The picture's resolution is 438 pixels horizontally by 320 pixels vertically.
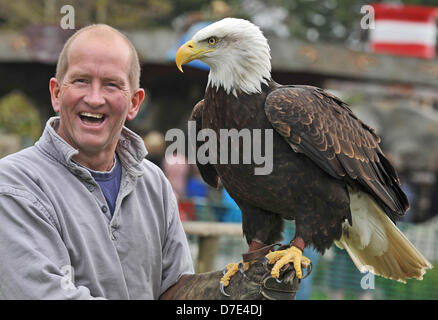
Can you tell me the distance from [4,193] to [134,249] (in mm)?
522

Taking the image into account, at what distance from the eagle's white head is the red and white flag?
934 centimetres

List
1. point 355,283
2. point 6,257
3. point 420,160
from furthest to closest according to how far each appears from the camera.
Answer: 1. point 420,160
2. point 355,283
3. point 6,257

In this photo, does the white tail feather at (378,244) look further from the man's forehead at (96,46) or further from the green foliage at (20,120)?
the green foliage at (20,120)

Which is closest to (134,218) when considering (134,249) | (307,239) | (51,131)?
(134,249)

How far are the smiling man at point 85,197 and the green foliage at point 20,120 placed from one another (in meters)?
6.54

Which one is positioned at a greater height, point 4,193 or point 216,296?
point 4,193

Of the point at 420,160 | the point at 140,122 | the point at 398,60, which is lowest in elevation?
the point at 420,160

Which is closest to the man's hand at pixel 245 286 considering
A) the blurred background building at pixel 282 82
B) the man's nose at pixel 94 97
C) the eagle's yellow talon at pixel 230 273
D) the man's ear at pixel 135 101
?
the eagle's yellow talon at pixel 230 273

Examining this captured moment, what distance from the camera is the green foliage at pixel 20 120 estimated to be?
30.7 feet

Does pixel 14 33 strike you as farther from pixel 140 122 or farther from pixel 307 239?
pixel 307 239

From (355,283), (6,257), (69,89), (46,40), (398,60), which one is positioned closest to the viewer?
(6,257)

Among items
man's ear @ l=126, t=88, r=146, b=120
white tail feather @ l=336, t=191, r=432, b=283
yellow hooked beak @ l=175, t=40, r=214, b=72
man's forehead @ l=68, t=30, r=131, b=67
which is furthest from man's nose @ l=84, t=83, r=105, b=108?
white tail feather @ l=336, t=191, r=432, b=283

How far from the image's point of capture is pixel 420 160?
1099 centimetres

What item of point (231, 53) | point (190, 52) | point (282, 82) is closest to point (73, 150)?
point (190, 52)
